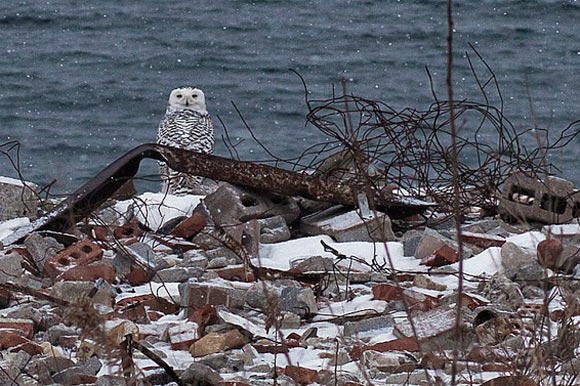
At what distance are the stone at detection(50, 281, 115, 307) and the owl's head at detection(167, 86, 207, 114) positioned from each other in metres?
4.45

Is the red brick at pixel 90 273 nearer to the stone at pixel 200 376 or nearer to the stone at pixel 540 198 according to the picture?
the stone at pixel 200 376

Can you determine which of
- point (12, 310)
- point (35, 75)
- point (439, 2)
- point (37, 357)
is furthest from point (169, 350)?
point (439, 2)

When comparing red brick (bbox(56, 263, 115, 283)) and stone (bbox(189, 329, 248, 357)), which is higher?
stone (bbox(189, 329, 248, 357))

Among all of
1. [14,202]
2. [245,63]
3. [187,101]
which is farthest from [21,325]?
[245,63]

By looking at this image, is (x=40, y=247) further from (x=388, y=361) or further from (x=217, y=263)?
(x=388, y=361)

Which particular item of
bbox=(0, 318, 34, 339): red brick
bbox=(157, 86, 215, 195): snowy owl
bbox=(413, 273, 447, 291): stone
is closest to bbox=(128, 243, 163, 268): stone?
bbox=(0, 318, 34, 339): red brick

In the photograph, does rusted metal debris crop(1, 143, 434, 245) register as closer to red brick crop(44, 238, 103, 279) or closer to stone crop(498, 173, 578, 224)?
red brick crop(44, 238, 103, 279)

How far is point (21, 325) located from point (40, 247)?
115 centimetres

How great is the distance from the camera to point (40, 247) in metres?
4.41

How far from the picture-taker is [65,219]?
4680mm

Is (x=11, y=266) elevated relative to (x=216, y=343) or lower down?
lower down

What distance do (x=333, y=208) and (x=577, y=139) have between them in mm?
10762

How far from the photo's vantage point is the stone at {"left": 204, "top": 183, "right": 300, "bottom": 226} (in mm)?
4867

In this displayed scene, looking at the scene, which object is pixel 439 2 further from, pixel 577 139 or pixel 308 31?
pixel 577 139
